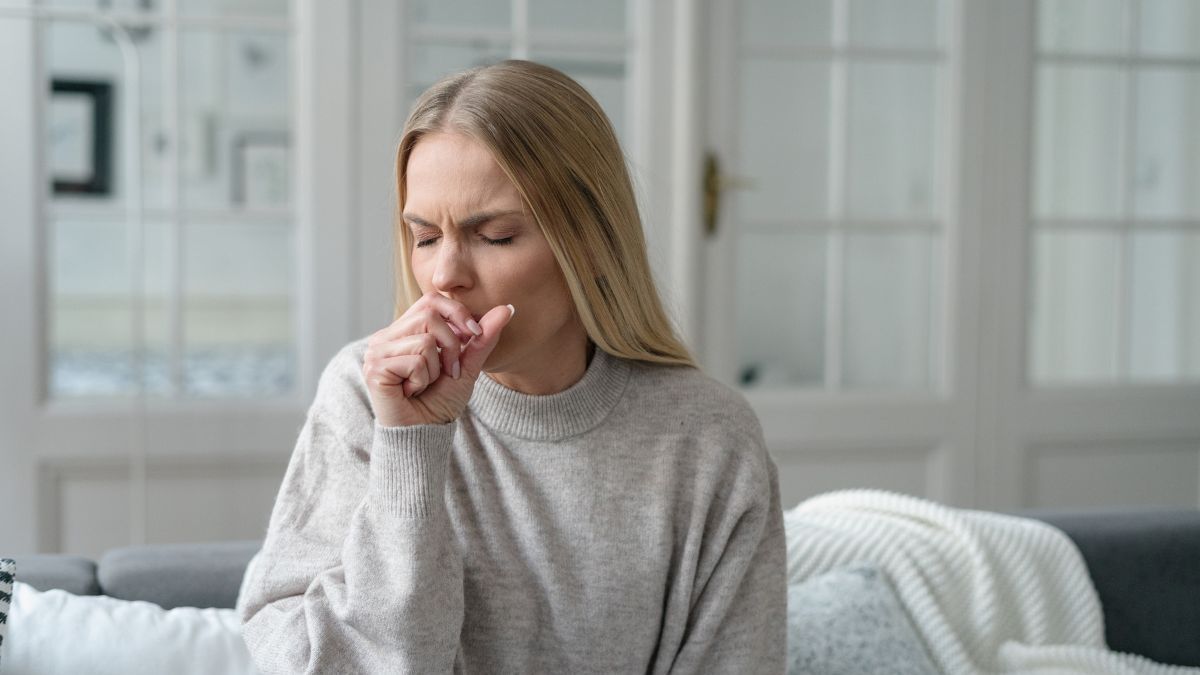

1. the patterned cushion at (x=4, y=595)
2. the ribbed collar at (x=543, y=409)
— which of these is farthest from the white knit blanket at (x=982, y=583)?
the patterned cushion at (x=4, y=595)

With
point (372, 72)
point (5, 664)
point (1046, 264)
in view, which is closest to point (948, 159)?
point (1046, 264)

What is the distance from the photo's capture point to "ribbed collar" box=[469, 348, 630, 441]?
138cm

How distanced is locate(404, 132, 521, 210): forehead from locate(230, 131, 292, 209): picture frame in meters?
2.78

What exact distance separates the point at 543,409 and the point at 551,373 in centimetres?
4

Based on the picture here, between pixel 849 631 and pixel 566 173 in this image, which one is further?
pixel 849 631

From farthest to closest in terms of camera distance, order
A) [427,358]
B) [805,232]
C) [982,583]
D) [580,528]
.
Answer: [805,232], [982,583], [580,528], [427,358]

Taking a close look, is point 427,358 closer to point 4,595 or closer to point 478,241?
point 478,241

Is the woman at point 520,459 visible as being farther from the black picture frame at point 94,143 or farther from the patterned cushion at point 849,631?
the black picture frame at point 94,143

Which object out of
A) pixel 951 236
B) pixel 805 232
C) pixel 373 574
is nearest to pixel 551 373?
pixel 373 574

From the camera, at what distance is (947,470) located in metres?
3.62

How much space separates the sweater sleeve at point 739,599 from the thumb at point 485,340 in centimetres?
33

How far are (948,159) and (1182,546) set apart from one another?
68.7 inches

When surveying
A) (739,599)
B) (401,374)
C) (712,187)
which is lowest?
(739,599)

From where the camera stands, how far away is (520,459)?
1.38 metres
